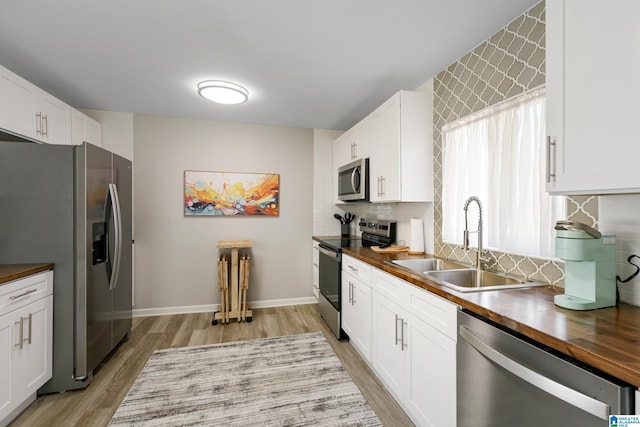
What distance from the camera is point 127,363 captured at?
8.05 ft

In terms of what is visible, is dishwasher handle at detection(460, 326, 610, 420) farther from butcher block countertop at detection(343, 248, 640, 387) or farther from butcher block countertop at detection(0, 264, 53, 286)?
butcher block countertop at detection(0, 264, 53, 286)

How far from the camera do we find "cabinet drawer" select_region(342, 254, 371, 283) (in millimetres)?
2303

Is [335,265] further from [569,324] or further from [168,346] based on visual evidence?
[569,324]

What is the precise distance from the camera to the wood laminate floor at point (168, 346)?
1822mm

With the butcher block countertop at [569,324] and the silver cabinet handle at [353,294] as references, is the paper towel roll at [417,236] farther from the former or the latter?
the butcher block countertop at [569,324]

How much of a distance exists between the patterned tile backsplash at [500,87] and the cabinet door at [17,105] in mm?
3270

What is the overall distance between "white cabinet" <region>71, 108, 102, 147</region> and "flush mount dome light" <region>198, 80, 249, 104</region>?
→ 1372 millimetres

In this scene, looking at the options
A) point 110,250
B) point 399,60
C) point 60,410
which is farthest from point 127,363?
point 399,60

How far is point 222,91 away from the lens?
2646 mm

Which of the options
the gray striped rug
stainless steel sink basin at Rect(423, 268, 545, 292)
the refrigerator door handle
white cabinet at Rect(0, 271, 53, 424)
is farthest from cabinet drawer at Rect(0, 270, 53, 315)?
A: stainless steel sink basin at Rect(423, 268, 545, 292)

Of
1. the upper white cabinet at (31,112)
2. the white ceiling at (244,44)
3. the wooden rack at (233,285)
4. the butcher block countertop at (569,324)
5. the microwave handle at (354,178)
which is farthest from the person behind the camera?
the wooden rack at (233,285)

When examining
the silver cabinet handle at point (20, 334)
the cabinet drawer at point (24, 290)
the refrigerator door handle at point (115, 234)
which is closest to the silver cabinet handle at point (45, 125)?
the refrigerator door handle at point (115, 234)

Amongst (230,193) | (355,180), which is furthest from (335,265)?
(230,193)

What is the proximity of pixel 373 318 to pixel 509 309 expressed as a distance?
1208mm
